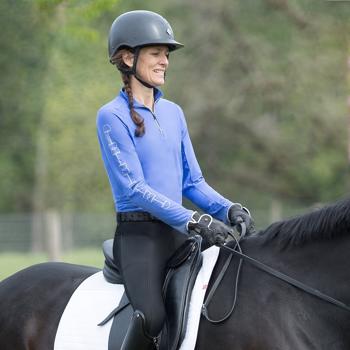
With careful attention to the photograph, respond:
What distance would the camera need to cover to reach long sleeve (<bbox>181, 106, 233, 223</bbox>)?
566 centimetres

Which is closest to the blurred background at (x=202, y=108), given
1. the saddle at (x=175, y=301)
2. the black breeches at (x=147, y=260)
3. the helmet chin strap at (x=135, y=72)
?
the helmet chin strap at (x=135, y=72)

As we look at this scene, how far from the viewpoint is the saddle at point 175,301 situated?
5.04 m

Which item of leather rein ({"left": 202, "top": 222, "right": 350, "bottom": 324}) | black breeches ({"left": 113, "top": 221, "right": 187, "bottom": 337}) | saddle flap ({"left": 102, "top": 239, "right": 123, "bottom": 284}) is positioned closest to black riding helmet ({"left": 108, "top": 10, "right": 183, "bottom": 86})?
black breeches ({"left": 113, "top": 221, "right": 187, "bottom": 337})

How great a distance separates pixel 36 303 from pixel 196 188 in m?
1.31

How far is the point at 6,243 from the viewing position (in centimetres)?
3278

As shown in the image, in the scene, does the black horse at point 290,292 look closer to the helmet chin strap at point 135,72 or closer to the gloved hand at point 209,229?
the gloved hand at point 209,229

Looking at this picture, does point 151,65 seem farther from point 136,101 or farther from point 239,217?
point 239,217

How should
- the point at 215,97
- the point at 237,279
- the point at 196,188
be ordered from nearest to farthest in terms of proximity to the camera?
the point at 237,279 < the point at 196,188 < the point at 215,97

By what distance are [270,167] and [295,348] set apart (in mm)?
33329

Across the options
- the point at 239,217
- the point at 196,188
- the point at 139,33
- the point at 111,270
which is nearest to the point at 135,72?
the point at 139,33

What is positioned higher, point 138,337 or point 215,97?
point 138,337

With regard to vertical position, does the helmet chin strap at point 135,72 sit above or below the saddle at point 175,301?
above

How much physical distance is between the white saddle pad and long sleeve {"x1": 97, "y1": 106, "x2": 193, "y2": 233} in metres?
0.29

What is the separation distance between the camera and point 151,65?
5488mm
